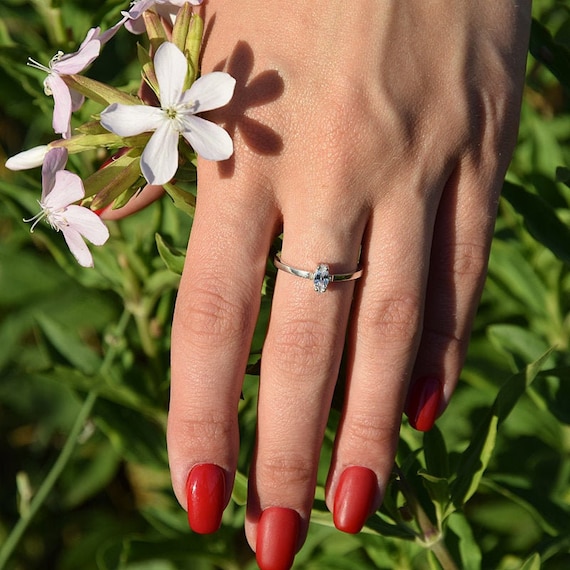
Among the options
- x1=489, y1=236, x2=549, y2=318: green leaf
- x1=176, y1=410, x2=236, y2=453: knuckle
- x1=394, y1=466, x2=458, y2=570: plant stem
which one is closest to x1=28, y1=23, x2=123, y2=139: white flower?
x1=176, y1=410, x2=236, y2=453: knuckle

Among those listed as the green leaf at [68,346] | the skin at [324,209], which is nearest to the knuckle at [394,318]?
the skin at [324,209]

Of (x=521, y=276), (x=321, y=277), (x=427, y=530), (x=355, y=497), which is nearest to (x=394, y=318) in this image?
(x=321, y=277)

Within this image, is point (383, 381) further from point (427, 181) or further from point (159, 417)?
point (159, 417)

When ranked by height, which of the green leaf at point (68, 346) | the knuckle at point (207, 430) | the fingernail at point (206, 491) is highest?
Result: the knuckle at point (207, 430)

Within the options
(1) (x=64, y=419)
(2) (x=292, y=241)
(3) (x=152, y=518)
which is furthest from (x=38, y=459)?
(2) (x=292, y=241)

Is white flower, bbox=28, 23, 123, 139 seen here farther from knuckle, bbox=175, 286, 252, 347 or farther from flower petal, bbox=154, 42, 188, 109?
knuckle, bbox=175, 286, 252, 347

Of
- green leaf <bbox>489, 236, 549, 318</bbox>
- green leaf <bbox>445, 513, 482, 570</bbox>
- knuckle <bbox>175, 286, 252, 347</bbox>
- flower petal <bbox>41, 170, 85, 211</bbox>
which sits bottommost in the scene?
green leaf <bbox>445, 513, 482, 570</bbox>

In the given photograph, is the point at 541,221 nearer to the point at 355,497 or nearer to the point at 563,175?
the point at 563,175

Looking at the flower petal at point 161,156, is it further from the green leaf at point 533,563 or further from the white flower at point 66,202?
the green leaf at point 533,563

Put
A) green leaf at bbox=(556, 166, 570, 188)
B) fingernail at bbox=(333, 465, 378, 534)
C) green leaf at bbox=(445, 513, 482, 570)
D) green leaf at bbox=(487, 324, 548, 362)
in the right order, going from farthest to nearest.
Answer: green leaf at bbox=(487, 324, 548, 362)
green leaf at bbox=(445, 513, 482, 570)
green leaf at bbox=(556, 166, 570, 188)
fingernail at bbox=(333, 465, 378, 534)
